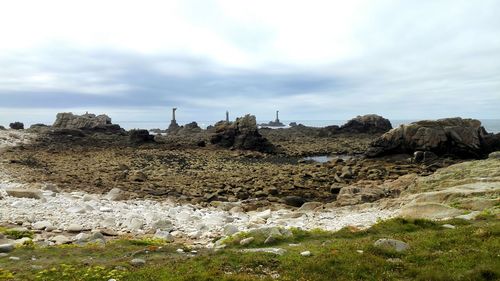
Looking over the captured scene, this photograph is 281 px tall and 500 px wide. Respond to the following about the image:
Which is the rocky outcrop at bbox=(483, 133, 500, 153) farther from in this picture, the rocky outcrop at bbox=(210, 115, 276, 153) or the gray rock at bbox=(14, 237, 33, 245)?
the gray rock at bbox=(14, 237, 33, 245)

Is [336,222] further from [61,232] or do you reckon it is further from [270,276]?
[61,232]

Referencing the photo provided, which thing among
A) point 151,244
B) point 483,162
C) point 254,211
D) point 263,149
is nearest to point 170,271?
point 151,244

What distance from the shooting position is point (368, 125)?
332 feet

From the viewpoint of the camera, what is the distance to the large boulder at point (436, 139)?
49.8 metres

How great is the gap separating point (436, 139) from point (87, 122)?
74.3 m

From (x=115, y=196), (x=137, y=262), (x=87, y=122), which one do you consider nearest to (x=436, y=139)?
(x=115, y=196)

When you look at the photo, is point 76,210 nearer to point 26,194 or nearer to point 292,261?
point 26,194

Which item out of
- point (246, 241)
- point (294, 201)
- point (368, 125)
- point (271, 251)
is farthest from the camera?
point (368, 125)

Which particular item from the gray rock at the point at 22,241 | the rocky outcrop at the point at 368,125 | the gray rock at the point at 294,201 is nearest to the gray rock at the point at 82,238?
the gray rock at the point at 22,241

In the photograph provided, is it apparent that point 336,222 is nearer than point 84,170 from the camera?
Yes

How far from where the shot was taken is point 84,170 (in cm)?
4044

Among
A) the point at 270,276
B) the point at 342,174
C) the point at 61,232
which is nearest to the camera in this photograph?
the point at 270,276

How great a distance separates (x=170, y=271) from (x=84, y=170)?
32837 mm

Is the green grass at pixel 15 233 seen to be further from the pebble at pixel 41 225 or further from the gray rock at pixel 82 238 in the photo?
the gray rock at pixel 82 238
